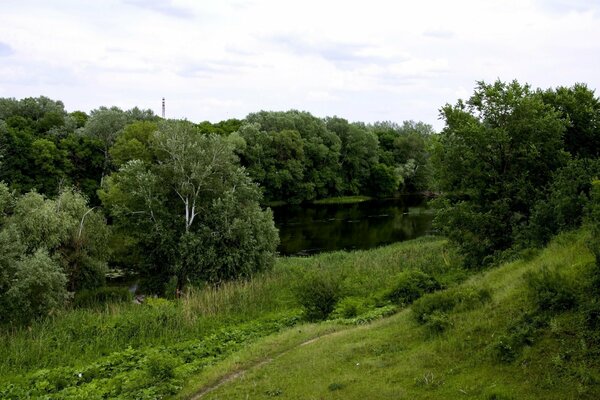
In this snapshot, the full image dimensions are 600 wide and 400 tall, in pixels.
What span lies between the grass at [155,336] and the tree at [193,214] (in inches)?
94.1

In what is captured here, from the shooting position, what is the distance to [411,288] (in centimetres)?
2019

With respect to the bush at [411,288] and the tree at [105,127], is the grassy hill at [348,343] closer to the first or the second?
the bush at [411,288]

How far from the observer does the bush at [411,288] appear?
20.1 m

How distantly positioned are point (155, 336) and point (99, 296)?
8.25 meters

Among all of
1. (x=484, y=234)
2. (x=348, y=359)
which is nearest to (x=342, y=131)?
(x=484, y=234)

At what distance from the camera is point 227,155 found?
33.2m

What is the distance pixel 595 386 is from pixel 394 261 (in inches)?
857

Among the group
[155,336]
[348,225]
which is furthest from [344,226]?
[155,336]

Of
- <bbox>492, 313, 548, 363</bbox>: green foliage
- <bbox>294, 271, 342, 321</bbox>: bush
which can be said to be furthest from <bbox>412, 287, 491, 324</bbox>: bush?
<bbox>294, 271, 342, 321</bbox>: bush

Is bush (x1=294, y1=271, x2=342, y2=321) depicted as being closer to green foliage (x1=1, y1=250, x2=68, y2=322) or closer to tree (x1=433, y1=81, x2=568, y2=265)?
tree (x1=433, y1=81, x2=568, y2=265)

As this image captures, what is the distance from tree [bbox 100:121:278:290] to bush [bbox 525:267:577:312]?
1992 centimetres

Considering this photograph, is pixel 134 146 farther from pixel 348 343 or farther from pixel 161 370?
pixel 348 343

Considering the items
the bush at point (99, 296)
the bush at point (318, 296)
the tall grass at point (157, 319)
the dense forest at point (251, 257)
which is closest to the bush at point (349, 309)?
the dense forest at point (251, 257)

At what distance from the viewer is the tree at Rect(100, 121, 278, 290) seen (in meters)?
30.6
